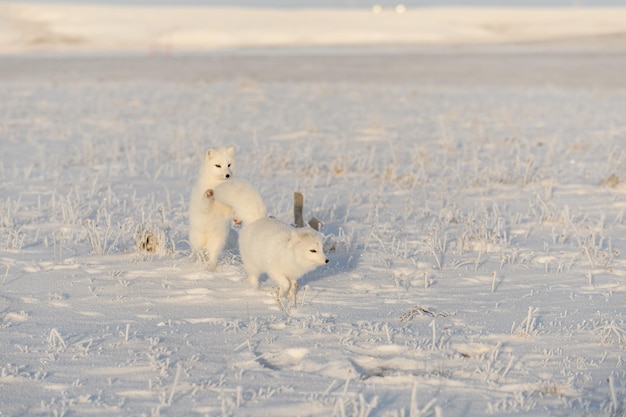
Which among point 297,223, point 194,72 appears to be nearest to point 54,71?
point 194,72

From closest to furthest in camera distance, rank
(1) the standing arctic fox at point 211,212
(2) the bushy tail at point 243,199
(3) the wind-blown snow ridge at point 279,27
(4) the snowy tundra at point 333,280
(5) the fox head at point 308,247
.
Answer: (4) the snowy tundra at point 333,280 < (5) the fox head at point 308,247 < (2) the bushy tail at point 243,199 < (1) the standing arctic fox at point 211,212 < (3) the wind-blown snow ridge at point 279,27

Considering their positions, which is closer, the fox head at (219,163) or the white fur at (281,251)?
the white fur at (281,251)

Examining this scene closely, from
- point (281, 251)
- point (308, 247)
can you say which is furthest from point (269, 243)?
point (308, 247)

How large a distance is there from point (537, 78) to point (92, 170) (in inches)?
815

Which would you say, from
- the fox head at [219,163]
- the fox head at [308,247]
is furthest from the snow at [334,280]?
the fox head at [219,163]

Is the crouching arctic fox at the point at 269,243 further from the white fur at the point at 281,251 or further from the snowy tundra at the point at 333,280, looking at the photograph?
the snowy tundra at the point at 333,280

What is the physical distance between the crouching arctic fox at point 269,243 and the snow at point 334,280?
18 centimetres

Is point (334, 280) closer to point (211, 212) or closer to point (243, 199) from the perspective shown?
point (243, 199)

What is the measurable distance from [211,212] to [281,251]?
94cm

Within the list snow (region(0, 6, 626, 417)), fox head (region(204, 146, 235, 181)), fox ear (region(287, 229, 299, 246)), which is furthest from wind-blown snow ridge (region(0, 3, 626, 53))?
Answer: fox ear (region(287, 229, 299, 246))

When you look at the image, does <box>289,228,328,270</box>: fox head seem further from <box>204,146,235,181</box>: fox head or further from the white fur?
<box>204,146,235,181</box>: fox head

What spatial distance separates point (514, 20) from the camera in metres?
96.2

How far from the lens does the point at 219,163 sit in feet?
21.1

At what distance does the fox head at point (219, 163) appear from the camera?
21.1ft
